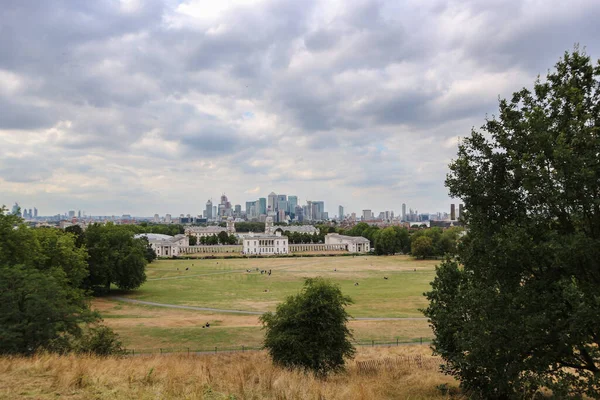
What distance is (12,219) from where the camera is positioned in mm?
28562

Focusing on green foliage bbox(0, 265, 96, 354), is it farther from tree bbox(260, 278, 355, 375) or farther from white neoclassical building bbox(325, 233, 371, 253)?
white neoclassical building bbox(325, 233, 371, 253)

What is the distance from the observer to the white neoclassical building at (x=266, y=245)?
144m

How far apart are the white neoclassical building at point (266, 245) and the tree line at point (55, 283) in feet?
298

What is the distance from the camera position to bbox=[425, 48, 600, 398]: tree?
377 inches

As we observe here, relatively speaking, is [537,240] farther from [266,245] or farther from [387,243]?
[266,245]

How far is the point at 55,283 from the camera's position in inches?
836

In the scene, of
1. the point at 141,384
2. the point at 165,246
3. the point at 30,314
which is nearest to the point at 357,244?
the point at 165,246

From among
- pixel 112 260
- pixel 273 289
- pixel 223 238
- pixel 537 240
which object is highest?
pixel 537 240

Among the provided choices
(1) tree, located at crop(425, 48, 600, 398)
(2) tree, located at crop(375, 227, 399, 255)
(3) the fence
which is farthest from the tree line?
(2) tree, located at crop(375, 227, 399, 255)

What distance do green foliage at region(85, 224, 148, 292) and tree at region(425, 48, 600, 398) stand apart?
4644 cm

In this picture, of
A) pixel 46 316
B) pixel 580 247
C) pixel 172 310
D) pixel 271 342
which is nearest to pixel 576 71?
pixel 580 247

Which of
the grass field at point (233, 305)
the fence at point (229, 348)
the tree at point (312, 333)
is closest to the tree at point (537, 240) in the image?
the tree at point (312, 333)

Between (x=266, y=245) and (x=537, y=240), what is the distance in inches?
5464

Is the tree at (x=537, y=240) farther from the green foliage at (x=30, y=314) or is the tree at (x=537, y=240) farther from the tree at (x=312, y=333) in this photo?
the green foliage at (x=30, y=314)
